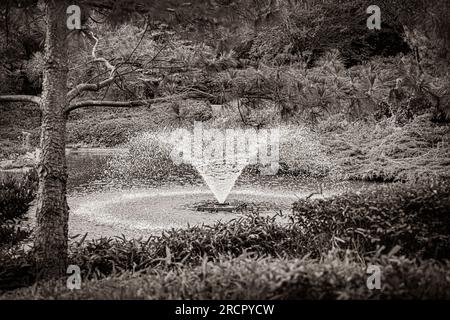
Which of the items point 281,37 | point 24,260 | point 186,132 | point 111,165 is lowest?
point 24,260

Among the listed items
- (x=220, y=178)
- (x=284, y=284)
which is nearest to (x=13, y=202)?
(x=220, y=178)

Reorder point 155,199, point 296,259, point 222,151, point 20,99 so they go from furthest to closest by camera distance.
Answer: point 222,151 → point 155,199 → point 20,99 → point 296,259

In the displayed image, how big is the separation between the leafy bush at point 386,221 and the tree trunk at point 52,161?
9.15 feet

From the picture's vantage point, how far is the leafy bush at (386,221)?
4.94 m

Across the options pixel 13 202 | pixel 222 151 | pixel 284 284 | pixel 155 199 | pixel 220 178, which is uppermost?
pixel 222 151

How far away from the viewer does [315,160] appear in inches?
587

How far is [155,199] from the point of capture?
10.7 meters

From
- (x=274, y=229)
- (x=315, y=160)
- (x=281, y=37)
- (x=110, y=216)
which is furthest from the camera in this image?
(x=281, y=37)

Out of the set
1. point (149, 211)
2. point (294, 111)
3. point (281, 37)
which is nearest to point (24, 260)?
point (294, 111)

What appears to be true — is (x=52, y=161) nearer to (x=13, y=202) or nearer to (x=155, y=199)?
(x=13, y=202)

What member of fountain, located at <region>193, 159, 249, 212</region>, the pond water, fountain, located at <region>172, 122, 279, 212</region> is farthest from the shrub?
fountain, located at <region>172, 122, 279, 212</region>

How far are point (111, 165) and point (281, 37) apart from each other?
8.62 meters

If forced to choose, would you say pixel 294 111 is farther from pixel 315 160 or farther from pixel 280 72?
pixel 315 160

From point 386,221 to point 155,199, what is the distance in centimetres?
644
